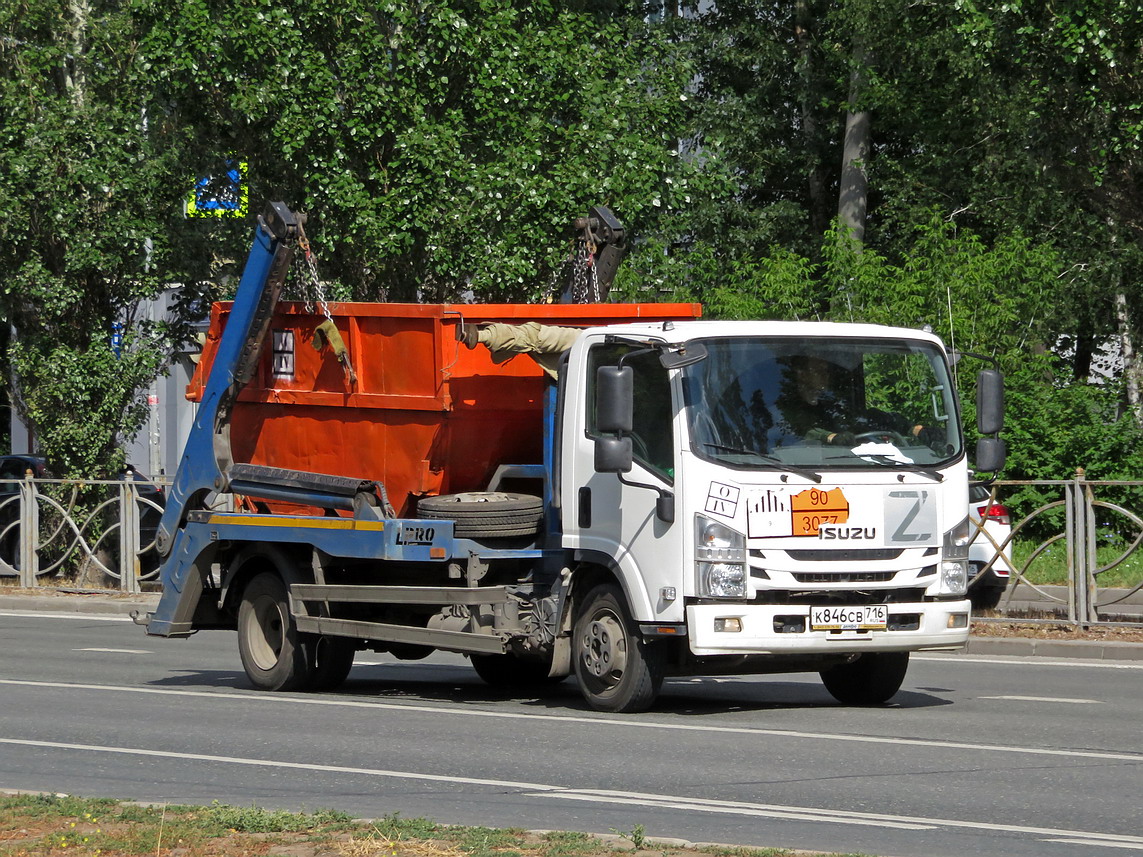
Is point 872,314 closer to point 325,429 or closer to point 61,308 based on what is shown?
point 61,308

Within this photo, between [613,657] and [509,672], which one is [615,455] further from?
[509,672]

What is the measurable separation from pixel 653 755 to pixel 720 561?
1466 mm

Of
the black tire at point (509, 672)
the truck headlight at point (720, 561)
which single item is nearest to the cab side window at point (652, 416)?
the truck headlight at point (720, 561)

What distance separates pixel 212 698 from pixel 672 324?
14.0ft

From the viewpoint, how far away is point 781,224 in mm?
39031

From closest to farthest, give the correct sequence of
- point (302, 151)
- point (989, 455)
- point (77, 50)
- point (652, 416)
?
point (652, 416) < point (989, 455) < point (302, 151) < point (77, 50)


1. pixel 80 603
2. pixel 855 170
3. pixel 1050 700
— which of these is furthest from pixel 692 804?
pixel 855 170

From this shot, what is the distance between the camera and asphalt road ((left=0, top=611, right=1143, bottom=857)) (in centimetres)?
758

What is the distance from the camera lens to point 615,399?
10562mm

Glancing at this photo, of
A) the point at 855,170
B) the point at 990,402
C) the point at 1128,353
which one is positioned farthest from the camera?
the point at 855,170

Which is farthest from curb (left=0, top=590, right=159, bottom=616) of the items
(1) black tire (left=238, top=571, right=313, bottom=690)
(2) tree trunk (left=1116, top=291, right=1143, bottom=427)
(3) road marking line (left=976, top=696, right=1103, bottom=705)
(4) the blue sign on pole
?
(2) tree trunk (left=1116, top=291, right=1143, bottom=427)

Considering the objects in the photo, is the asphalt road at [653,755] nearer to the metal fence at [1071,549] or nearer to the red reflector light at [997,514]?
the metal fence at [1071,549]

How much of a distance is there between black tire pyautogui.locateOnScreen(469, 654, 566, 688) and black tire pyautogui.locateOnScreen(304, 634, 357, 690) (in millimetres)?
990

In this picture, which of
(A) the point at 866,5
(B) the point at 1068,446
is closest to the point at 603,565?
(B) the point at 1068,446
